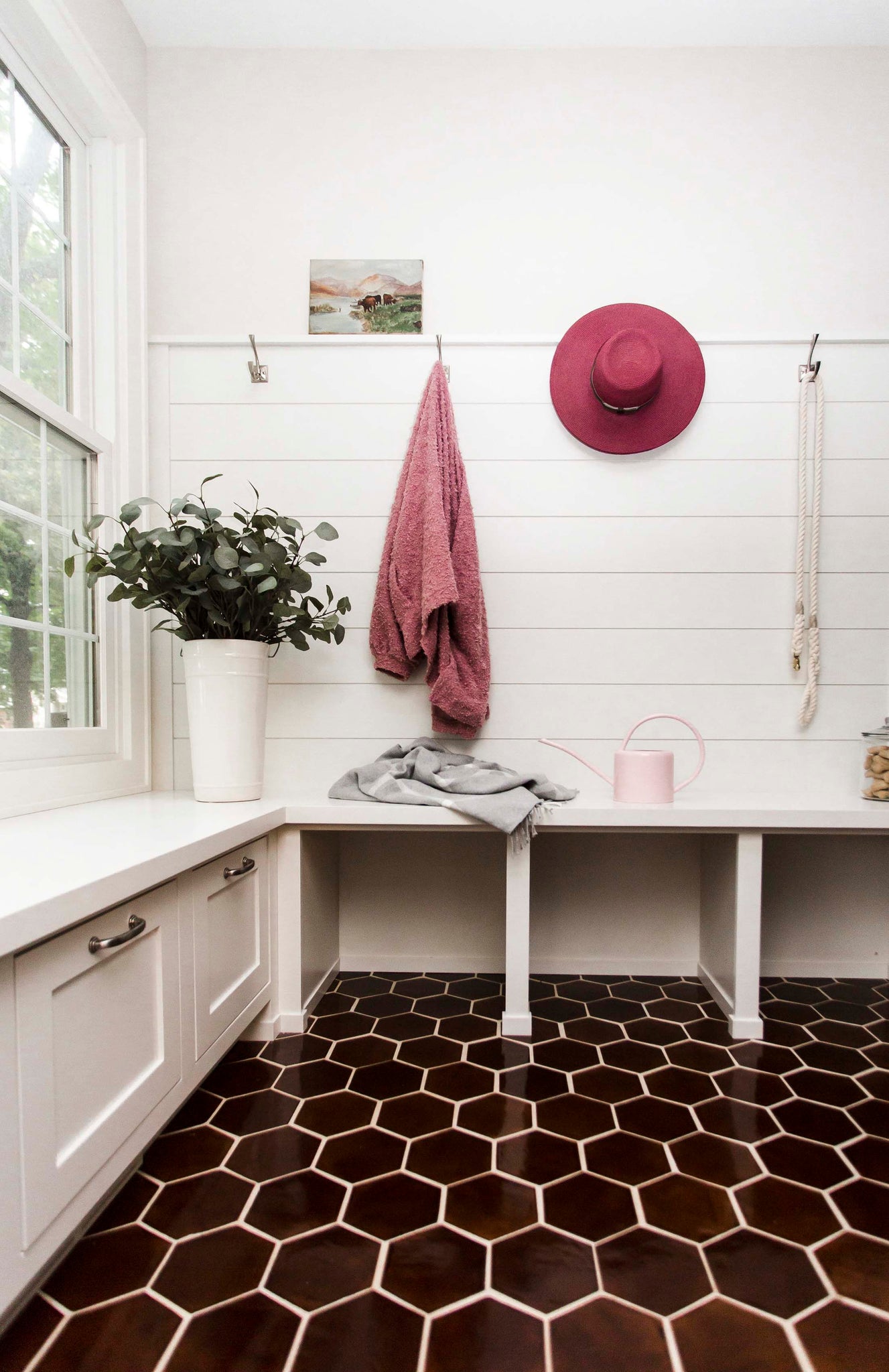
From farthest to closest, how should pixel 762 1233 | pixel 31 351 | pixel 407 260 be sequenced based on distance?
pixel 407 260
pixel 31 351
pixel 762 1233

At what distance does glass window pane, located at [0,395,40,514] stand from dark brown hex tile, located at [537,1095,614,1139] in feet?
4.95

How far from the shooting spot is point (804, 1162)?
116 cm

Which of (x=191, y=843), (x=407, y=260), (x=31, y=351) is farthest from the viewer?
(x=407, y=260)

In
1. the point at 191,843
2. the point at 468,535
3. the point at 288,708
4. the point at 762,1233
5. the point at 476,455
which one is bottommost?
the point at 762,1233

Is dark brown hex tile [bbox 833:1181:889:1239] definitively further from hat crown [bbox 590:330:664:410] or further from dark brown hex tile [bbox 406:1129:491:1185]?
hat crown [bbox 590:330:664:410]

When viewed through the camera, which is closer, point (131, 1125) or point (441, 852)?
point (131, 1125)

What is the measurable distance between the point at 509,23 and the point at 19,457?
1.68m

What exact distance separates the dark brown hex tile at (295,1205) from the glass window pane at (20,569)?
112 cm

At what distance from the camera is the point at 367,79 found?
1993 mm

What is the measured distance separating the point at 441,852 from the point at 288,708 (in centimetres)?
56

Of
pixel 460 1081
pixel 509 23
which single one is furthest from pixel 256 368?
pixel 460 1081

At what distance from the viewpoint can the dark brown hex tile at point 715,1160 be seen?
3.68ft

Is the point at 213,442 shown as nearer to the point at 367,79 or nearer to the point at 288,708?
the point at 288,708

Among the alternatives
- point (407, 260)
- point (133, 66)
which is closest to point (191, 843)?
point (407, 260)
